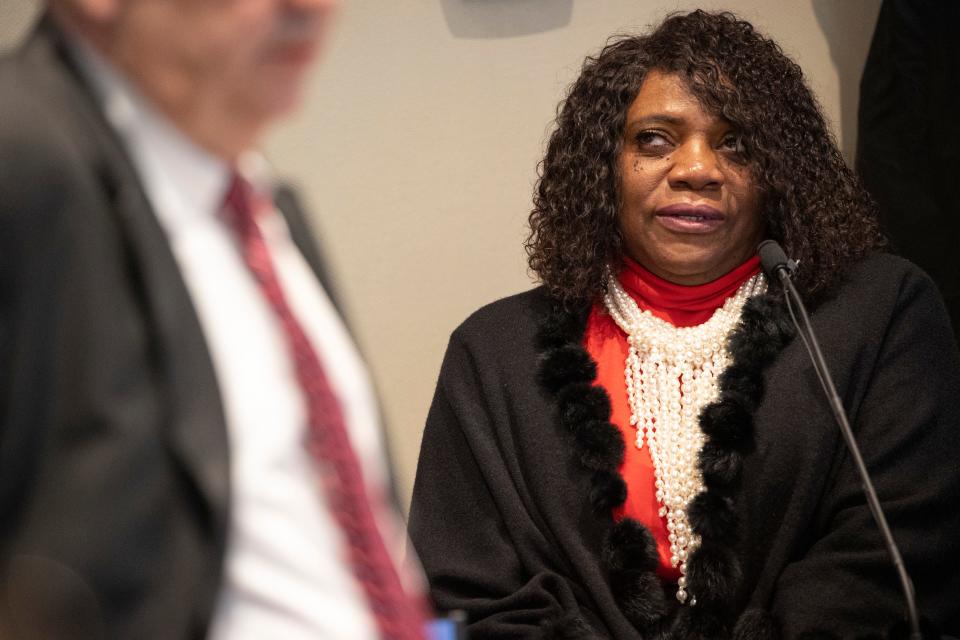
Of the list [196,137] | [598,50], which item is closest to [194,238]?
[196,137]

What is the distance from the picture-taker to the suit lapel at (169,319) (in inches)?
25.8

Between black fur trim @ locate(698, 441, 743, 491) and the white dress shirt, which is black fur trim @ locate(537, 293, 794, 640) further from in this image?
the white dress shirt

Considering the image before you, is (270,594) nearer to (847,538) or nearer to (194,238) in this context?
(194,238)

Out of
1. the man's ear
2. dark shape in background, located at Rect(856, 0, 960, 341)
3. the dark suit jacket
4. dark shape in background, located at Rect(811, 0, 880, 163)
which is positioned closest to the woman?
dark shape in background, located at Rect(856, 0, 960, 341)

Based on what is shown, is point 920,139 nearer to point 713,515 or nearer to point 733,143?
point 733,143

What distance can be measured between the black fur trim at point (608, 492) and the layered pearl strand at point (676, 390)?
0.07 m

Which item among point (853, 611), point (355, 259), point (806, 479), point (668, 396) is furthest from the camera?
point (355, 259)

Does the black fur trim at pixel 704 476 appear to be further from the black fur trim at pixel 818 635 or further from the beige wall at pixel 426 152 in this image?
the beige wall at pixel 426 152

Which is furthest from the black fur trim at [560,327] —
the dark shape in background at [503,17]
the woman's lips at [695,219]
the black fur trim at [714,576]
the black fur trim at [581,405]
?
the dark shape in background at [503,17]

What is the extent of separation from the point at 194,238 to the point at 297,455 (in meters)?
0.15

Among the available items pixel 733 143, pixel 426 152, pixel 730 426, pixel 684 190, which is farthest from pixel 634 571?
pixel 426 152

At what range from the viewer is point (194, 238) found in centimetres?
74

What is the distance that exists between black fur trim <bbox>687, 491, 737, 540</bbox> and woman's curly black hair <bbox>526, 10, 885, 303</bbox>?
0.42m

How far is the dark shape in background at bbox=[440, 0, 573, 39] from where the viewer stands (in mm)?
2514
